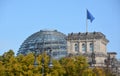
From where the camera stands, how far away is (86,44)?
A: 139 meters

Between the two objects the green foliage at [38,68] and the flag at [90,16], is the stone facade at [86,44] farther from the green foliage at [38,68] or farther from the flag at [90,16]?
the green foliage at [38,68]

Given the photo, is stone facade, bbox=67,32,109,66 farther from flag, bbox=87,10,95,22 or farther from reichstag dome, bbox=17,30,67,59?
flag, bbox=87,10,95,22

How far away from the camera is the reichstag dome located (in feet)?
498

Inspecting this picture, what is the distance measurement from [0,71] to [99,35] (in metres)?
66.1

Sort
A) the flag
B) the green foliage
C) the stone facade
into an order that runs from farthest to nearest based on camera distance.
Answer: the stone facade
the flag
the green foliage

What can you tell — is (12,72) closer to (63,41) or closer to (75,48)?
(75,48)

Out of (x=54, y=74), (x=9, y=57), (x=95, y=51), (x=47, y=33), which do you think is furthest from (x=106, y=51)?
(x=54, y=74)

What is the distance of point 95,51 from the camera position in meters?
138

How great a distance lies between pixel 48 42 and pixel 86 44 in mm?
19565

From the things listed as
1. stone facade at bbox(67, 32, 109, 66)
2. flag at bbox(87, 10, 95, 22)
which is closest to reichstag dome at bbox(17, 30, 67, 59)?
stone facade at bbox(67, 32, 109, 66)

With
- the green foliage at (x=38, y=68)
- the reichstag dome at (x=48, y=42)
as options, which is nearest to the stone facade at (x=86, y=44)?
the reichstag dome at (x=48, y=42)

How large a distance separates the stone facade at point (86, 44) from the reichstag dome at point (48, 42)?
10.4 meters

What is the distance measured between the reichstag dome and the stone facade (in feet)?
34.1

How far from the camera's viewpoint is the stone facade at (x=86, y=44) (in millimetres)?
137875
